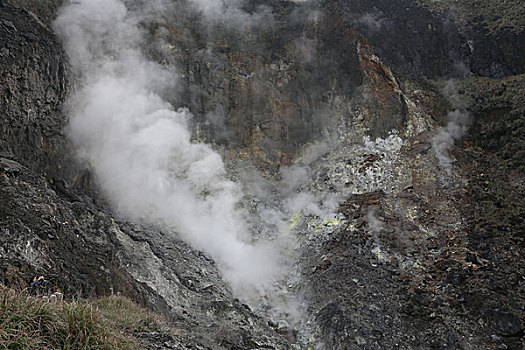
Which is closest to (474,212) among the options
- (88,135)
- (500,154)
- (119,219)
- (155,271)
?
(500,154)

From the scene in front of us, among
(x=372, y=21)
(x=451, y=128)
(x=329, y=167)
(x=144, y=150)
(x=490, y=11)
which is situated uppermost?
(x=490, y=11)

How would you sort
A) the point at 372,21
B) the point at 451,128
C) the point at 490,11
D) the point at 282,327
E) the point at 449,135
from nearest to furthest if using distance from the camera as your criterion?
1. the point at 282,327
2. the point at 449,135
3. the point at 451,128
4. the point at 372,21
5. the point at 490,11

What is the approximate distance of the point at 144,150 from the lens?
43.2 feet

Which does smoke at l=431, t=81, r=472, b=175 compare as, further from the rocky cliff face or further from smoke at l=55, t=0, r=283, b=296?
smoke at l=55, t=0, r=283, b=296

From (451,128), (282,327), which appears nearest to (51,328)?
(282,327)

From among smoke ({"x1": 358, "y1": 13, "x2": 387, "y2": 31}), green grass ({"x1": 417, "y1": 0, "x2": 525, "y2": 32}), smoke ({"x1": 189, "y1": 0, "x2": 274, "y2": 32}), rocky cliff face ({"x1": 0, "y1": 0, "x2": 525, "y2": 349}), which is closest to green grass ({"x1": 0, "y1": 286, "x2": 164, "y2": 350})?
rocky cliff face ({"x1": 0, "y1": 0, "x2": 525, "y2": 349})

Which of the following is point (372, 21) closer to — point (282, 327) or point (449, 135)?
point (449, 135)

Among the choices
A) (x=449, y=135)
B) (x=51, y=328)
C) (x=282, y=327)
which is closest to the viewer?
(x=51, y=328)

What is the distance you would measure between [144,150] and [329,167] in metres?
6.82

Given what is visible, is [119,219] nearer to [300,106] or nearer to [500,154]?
[300,106]

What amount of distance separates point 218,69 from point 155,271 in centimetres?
988

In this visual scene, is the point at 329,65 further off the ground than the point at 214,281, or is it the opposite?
the point at 329,65

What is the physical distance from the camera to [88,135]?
1237 centimetres

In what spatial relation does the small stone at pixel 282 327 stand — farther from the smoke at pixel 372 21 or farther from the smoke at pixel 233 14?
the smoke at pixel 372 21
